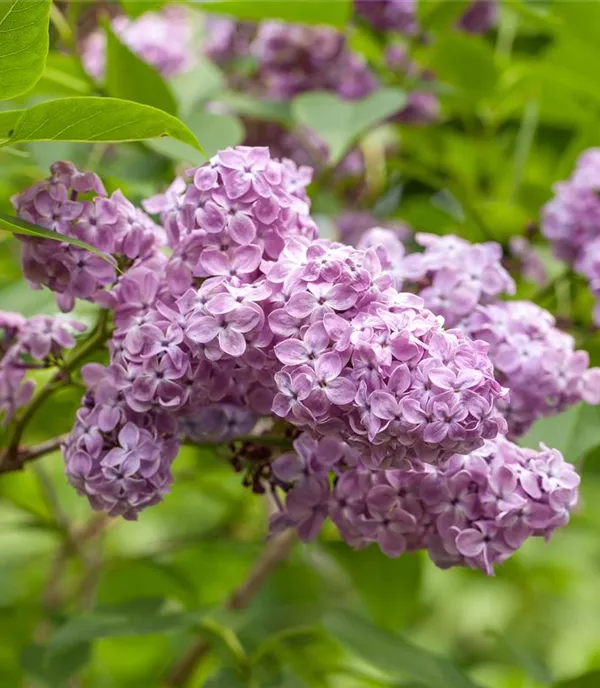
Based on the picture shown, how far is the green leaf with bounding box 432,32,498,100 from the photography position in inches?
62.6

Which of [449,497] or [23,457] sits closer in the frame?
[449,497]

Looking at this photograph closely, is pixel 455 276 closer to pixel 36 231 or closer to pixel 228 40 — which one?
pixel 36 231

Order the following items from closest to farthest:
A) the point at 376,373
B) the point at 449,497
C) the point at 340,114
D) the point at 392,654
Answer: the point at 376,373, the point at 449,497, the point at 392,654, the point at 340,114

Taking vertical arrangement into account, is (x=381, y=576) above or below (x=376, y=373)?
below

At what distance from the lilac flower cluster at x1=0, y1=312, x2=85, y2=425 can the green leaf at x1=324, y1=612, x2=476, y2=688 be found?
1.55 feet

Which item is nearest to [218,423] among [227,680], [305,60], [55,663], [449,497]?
[449,497]

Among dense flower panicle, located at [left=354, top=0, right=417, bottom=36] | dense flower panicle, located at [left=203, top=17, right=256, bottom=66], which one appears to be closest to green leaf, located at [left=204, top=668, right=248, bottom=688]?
dense flower panicle, located at [left=354, top=0, right=417, bottom=36]

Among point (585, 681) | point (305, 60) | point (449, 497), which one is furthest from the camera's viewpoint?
point (305, 60)

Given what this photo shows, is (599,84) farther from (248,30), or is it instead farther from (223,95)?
(248,30)

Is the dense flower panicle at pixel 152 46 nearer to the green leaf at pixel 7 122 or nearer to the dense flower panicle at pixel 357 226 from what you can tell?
the dense flower panicle at pixel 357 226

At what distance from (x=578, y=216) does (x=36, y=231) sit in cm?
77

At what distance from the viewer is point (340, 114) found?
1.44 meters

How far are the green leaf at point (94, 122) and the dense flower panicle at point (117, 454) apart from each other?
0.19m

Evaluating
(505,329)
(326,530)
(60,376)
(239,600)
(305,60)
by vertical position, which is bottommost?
(239,600)
